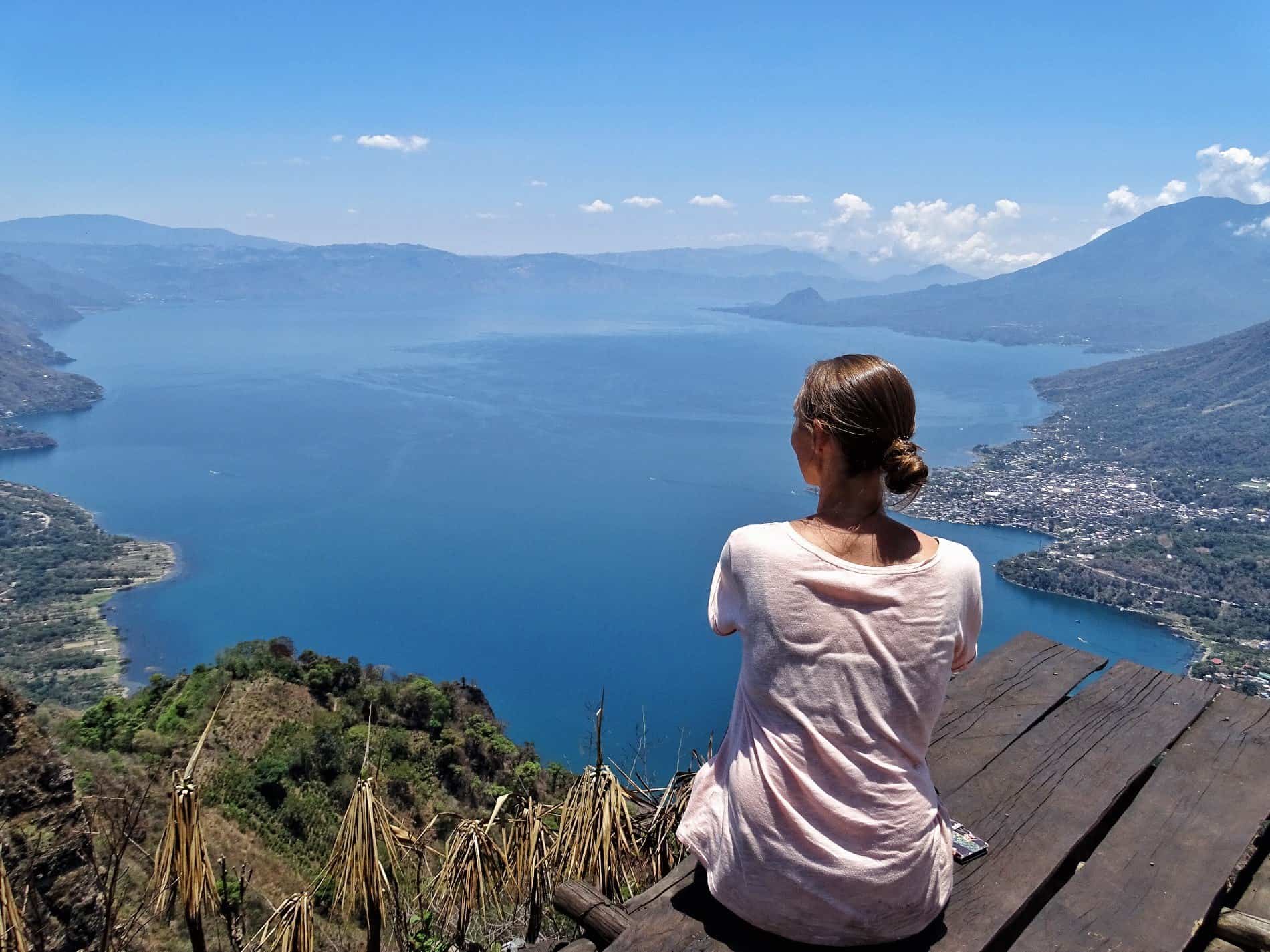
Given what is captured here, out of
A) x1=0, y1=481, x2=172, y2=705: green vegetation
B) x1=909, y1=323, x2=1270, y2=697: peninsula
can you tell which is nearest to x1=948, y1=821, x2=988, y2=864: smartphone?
x1=909, y1=323, x2=1270, y2=697: peninsula

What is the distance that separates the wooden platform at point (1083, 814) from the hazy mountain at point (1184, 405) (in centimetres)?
4619

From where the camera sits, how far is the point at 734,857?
94cm

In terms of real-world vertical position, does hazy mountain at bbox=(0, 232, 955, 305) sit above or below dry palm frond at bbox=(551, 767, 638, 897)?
above

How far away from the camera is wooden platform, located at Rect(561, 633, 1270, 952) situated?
3.17 feet

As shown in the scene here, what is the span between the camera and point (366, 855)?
47.9 inches

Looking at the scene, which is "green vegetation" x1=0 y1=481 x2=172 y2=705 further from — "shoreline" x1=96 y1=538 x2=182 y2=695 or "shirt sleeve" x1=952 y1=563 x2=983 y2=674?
"shirt sleeve" x1=952 y1=563 x2=983 y2=674

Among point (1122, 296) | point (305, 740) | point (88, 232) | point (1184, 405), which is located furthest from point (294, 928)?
point (88, 232)

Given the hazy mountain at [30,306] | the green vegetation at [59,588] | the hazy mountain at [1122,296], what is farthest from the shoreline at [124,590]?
the hazy mountain at [1122,296]

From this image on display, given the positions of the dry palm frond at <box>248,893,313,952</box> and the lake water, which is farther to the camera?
the lake water

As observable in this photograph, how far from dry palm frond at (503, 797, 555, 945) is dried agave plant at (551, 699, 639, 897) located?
0.03 meters

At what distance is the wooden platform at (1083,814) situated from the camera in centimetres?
96

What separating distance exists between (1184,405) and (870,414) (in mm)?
61603

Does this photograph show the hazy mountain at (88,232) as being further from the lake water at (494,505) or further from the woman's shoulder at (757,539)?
the woman's shoulder at (757,539)

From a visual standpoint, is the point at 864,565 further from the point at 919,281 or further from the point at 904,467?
the point at 919,281
